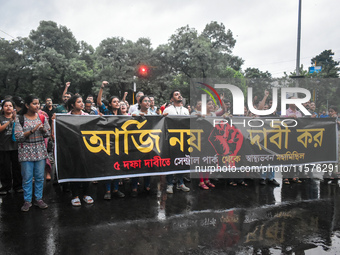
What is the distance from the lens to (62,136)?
13.9 ft

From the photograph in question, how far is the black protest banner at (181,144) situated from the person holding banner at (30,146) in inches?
10.7

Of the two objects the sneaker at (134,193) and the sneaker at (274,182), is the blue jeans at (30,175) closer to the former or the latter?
the sneaker at (134,193)

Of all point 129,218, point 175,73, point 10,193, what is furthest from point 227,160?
point 175,73

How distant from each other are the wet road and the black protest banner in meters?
0.56

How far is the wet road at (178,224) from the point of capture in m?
3.00

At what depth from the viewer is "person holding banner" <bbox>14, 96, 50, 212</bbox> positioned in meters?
3.87

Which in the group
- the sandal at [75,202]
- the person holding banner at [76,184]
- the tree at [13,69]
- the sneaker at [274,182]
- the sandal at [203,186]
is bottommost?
the sneaker at [274,182]

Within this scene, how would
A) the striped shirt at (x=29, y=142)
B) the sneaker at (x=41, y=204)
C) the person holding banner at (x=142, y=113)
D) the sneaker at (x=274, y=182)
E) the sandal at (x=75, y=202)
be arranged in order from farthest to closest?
the sneaker at (x=274, y=182) < the person holding banner at (x=142, y=113) < the sandal at (x=75, y=202) < the sneaker at (x=41, y=204) < the striped shirt at (x=29, y=142)

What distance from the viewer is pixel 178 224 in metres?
3.60

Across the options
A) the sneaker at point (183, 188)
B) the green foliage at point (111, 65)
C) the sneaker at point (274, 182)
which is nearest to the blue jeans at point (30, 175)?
the sneaker at point (183, 188)

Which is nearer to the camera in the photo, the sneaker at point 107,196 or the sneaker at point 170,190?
the sneaker at point 107,196

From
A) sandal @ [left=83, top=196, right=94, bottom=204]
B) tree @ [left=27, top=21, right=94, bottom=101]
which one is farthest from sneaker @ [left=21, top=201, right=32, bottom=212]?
tree @ [left=27, top=21, right=94, bottom=101]

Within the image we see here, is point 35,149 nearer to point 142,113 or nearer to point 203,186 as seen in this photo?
point 142,113

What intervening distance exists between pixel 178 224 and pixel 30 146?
248 centimetres
